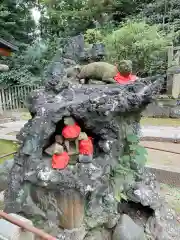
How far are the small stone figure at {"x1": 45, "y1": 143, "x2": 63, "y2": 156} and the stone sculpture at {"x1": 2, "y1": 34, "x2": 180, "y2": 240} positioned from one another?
0.20 ft

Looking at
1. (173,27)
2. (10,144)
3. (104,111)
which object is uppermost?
(173,27)

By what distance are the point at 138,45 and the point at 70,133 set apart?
7777 millimetres

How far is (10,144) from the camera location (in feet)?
23.8

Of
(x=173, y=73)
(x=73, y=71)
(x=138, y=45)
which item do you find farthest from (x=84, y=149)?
(x=173, y=73)

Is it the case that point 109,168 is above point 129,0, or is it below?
below

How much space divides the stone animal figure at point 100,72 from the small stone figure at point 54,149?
1037mm

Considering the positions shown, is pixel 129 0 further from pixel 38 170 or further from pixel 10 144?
pixel 38 170

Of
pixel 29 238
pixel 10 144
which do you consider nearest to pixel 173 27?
pixel 10 144

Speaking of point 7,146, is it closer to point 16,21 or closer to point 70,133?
point 70,133

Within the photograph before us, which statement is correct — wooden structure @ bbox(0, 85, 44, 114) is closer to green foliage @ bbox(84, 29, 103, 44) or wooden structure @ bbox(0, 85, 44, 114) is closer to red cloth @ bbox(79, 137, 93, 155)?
green foliage @ bbox(84, 29, 103, 44)

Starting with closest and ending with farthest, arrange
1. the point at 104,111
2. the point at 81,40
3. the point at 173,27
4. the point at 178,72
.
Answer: the point at 104,111, the point at 81,40, the point at 178,72, the point at 173,27

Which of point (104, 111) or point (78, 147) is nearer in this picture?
point (104, 111)

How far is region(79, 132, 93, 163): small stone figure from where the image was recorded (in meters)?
3.03

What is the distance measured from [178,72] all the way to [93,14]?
6.30 meters
